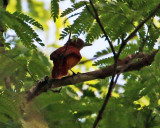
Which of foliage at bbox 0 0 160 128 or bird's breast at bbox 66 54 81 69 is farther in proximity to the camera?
bird's breast at bbox 66 54 81 69

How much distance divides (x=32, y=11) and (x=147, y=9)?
123 inches

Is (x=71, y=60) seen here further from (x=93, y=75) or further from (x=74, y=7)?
(x=74, y=7)

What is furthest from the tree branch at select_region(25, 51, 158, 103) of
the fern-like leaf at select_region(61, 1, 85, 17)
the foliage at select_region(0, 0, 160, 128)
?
the fern-like leaf at select_region(61, 1, 85, 17)

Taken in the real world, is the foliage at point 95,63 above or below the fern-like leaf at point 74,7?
below

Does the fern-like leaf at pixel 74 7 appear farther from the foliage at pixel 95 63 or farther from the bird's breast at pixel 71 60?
the bird's breast at pixel 71 60

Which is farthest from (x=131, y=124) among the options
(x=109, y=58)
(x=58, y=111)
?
(x=109, y=58)

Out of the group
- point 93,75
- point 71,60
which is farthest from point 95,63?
point 71,60

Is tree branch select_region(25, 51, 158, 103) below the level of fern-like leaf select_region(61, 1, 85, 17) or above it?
below

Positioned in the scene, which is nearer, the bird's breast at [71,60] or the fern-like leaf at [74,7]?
the fern-like leaf at [74,7]

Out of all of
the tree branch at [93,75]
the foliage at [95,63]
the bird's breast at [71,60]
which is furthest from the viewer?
the bird's breast at [71,60]

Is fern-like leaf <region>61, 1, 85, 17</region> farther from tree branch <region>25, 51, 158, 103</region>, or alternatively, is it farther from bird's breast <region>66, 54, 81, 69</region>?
bird's breast <region>66, 54, 81, 69</region>

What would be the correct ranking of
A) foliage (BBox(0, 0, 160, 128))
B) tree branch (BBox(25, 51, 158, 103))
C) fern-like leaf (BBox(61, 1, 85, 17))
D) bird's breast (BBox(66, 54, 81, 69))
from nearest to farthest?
1. foliage (BBox(0, 0, 160, 128))
2. fern-like leaf (BBox(61, 1, 85, 17))
3. tree branch (BBox(25, 51, 158, 103))
4. bird's breast (BBox(66, 54, 81, 69))

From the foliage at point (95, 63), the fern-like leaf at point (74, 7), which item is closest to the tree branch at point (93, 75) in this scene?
the foliage at point (95, 63)

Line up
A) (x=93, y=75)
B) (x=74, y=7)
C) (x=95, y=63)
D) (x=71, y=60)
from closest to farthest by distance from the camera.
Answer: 1. (x=74, y=7)
2. (x=93, y=75)
3. (x=95, y=63)
4. (x=71, y=60)
